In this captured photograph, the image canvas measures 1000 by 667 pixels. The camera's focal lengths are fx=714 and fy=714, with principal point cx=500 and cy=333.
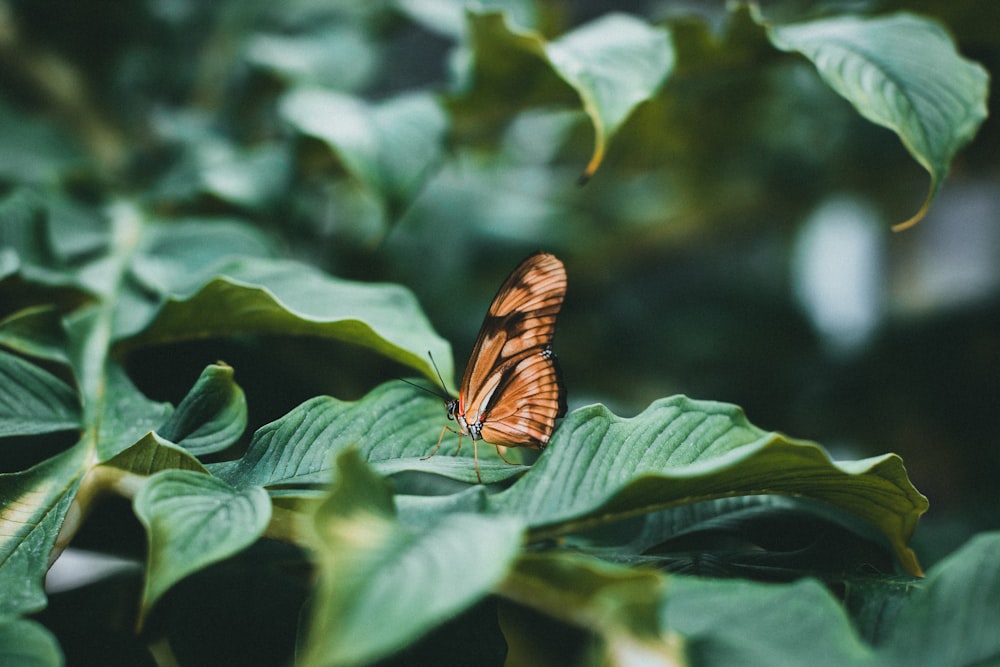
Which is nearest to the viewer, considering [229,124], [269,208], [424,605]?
[424,605]

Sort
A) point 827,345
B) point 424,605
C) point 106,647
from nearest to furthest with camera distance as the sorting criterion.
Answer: point 424,605
point 106,647
point 827,345

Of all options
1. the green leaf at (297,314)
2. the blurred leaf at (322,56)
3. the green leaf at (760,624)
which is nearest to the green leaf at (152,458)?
the green leaf at (297,314)

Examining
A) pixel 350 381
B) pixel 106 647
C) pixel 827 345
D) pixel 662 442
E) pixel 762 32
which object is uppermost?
pixel 762 32

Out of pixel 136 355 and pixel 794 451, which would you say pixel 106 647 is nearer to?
pixel 136 355

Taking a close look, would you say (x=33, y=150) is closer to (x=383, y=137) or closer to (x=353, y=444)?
(x=383, y=137)

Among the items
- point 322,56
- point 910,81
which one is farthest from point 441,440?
point 322,56

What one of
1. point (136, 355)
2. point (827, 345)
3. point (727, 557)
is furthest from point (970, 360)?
point (136, 355)

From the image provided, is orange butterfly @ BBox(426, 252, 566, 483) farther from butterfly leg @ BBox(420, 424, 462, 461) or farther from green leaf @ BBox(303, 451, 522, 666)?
green leaf @ BBox(303, 451, 522, 666)

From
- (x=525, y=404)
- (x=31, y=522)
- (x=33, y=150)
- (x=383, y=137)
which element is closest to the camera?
(x=31, y=522)
